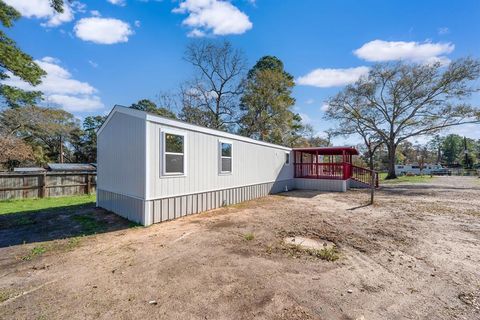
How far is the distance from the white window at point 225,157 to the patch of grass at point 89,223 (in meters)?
4.11

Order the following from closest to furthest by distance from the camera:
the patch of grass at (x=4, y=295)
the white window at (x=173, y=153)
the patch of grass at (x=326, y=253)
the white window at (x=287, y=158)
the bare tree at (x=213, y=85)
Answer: the patch of grass at (x=4, y=295), the patch of grass at (x=326, y=253), the white window at (x=173, y=153), the white window at (x=287, y=158), the bare tree at (x=213, y=85)

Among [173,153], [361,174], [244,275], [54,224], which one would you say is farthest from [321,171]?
[54,224]

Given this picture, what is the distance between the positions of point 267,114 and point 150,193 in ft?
60.3

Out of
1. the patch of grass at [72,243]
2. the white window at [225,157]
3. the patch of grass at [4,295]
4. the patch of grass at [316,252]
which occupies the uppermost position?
the white window at [225,157]

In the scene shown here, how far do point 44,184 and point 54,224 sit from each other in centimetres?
696

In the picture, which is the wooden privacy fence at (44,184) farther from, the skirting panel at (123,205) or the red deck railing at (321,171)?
the red deck railing at (321,171)

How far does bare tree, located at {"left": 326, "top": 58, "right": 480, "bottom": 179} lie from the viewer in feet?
61.6

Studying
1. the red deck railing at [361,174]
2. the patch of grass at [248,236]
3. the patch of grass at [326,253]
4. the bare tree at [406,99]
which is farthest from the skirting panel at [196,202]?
the bare tree at [406,99]

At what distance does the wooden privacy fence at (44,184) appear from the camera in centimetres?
1034

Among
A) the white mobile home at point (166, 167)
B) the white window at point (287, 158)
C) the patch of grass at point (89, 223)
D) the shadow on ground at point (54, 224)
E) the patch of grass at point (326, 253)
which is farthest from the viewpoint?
the white window at point (287, 158)

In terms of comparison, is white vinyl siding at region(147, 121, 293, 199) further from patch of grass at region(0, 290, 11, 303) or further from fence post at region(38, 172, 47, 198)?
fence post at region(38, 172, 47, 198)

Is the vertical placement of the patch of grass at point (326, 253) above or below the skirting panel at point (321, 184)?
below

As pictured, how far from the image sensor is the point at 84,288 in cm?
290

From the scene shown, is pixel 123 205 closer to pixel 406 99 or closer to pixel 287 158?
pixel 287 158
